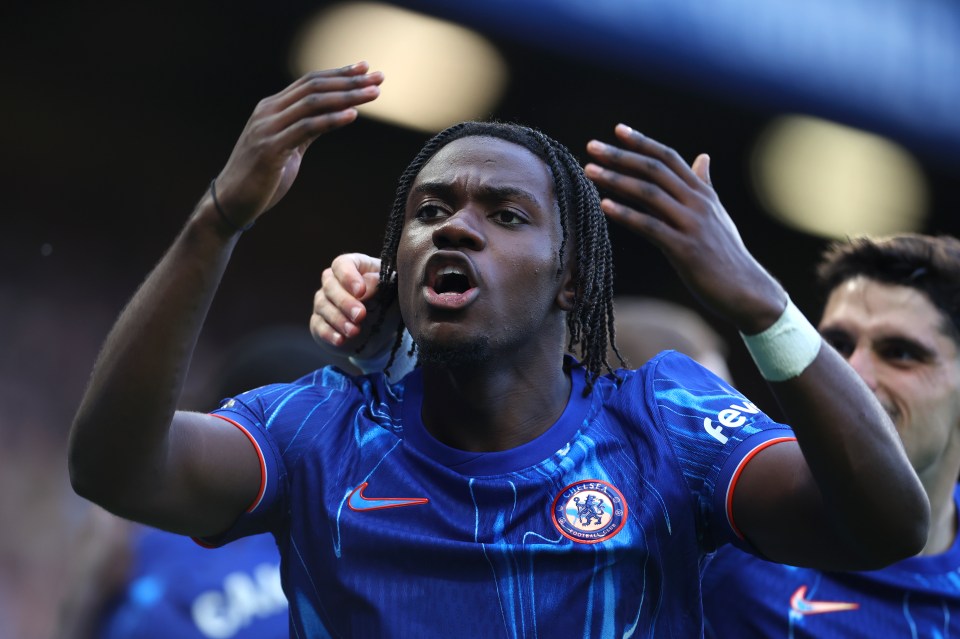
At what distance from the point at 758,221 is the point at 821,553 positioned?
701 centimetres

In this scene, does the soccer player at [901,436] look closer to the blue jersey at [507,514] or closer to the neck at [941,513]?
the neck at [941,513]

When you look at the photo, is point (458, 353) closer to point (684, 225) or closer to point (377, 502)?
point (377, 502)

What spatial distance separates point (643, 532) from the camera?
229 centimetres

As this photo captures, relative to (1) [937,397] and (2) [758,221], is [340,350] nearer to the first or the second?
(1) [937,397]

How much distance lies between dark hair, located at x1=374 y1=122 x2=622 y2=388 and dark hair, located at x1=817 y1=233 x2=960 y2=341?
149 cm

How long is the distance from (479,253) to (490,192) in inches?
6.6

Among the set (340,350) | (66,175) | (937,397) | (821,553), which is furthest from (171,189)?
(821,553)

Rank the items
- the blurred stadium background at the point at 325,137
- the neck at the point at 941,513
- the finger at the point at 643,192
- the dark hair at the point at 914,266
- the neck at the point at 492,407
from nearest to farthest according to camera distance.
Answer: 1. the finger at the point at 643,192
2. the neck at the point at 492,407
3. the neck at the point at 941,513
4. the dark hair at the point at 914,266
5. the blurred stadium background at the point at 325,137

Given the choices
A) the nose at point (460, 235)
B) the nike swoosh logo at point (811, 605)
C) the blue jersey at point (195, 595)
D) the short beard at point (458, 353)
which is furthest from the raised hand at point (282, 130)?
the nike swoosh logo at point (811, 605)

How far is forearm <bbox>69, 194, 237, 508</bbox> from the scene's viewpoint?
2.05 m

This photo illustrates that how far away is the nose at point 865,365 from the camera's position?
3.57 metres

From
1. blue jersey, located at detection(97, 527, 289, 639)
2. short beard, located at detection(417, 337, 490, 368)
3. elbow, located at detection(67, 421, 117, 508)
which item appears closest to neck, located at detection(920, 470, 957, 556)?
short beard, located at detection(417, 337, 490, 368)

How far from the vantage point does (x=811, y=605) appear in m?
3.15

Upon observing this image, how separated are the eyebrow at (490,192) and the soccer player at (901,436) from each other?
50.1 inches
